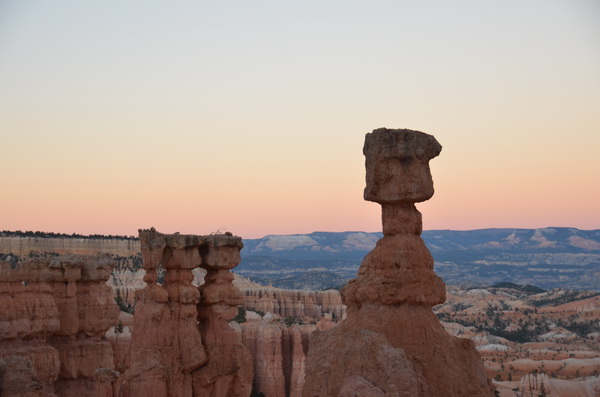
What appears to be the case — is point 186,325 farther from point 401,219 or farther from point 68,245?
point 68,245

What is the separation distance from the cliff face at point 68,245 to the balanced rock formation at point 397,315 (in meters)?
67.3

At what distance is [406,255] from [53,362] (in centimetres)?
1745

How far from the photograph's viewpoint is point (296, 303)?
83.9 meters

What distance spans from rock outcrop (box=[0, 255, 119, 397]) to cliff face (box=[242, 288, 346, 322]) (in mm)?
47538

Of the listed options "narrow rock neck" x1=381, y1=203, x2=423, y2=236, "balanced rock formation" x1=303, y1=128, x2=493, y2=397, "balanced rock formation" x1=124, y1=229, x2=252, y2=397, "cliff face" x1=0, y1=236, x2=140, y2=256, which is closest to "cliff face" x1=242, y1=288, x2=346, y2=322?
"cliff face" x1=0, y1=236, x2=140, y2=256

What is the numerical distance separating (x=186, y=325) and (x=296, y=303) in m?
59.9

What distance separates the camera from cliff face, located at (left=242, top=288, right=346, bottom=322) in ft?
261

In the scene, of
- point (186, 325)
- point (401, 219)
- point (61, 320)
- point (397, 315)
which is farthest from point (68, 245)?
point (397, 315)

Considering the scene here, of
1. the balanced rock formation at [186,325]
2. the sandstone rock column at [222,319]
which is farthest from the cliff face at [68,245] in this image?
the balanced rock formation at [186,325]

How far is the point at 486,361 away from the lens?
6284 centimetres

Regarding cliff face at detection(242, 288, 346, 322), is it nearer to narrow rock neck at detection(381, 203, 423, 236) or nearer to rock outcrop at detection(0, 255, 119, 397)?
rock outcrop at detection(0, 255, 119, 397)

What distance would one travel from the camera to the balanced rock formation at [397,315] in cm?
1359

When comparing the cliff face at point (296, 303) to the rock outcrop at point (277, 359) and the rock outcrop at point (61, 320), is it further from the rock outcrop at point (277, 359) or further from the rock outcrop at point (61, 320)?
the rock outcrop at point (61, 320)

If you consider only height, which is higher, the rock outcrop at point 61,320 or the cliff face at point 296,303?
the rock outcrop at point 61,320
